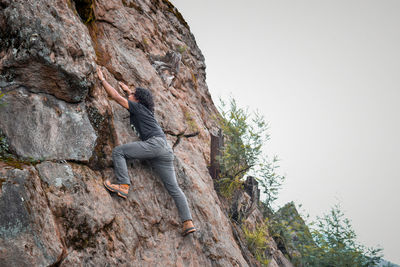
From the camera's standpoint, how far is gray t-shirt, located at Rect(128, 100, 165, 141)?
593 centimetres

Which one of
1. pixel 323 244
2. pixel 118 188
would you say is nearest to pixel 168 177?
pixel 118 188

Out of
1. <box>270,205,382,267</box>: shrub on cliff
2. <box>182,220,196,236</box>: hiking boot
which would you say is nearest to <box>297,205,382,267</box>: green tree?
<box>270,205,382,267</box>: shrub on cliff

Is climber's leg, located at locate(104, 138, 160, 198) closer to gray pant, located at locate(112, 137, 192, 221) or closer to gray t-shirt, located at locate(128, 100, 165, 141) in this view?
gray pant, located at locate(112, 137, 192, 221)

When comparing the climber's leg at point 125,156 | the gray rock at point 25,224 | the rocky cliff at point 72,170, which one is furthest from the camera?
the climber's leg at point 125,156

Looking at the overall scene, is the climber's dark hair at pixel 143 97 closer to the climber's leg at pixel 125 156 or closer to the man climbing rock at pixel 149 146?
the man climbing rock at pixel 149 146

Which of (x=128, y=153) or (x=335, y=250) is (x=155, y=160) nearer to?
(x=128, y=153)

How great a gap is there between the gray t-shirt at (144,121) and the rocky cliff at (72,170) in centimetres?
44

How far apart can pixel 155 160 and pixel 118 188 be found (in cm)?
120

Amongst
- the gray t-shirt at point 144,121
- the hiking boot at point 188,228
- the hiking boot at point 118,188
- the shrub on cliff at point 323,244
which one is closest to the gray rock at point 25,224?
the hiking boot at point 118,188

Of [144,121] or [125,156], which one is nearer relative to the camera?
[125,156]

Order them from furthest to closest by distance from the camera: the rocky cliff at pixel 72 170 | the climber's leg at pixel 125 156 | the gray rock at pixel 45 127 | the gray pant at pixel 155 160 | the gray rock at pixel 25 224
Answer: the gray pant at pixel 155 160 → the climber's leg at pixel 125 156 → the gray rock at pixel 45 127 → the rocky cliff at pixel 72 170 → the gray rock at pixel 25 224

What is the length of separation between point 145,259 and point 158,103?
459 cm

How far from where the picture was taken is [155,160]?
598 centimetres

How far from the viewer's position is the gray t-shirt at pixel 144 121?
19.5 ft
